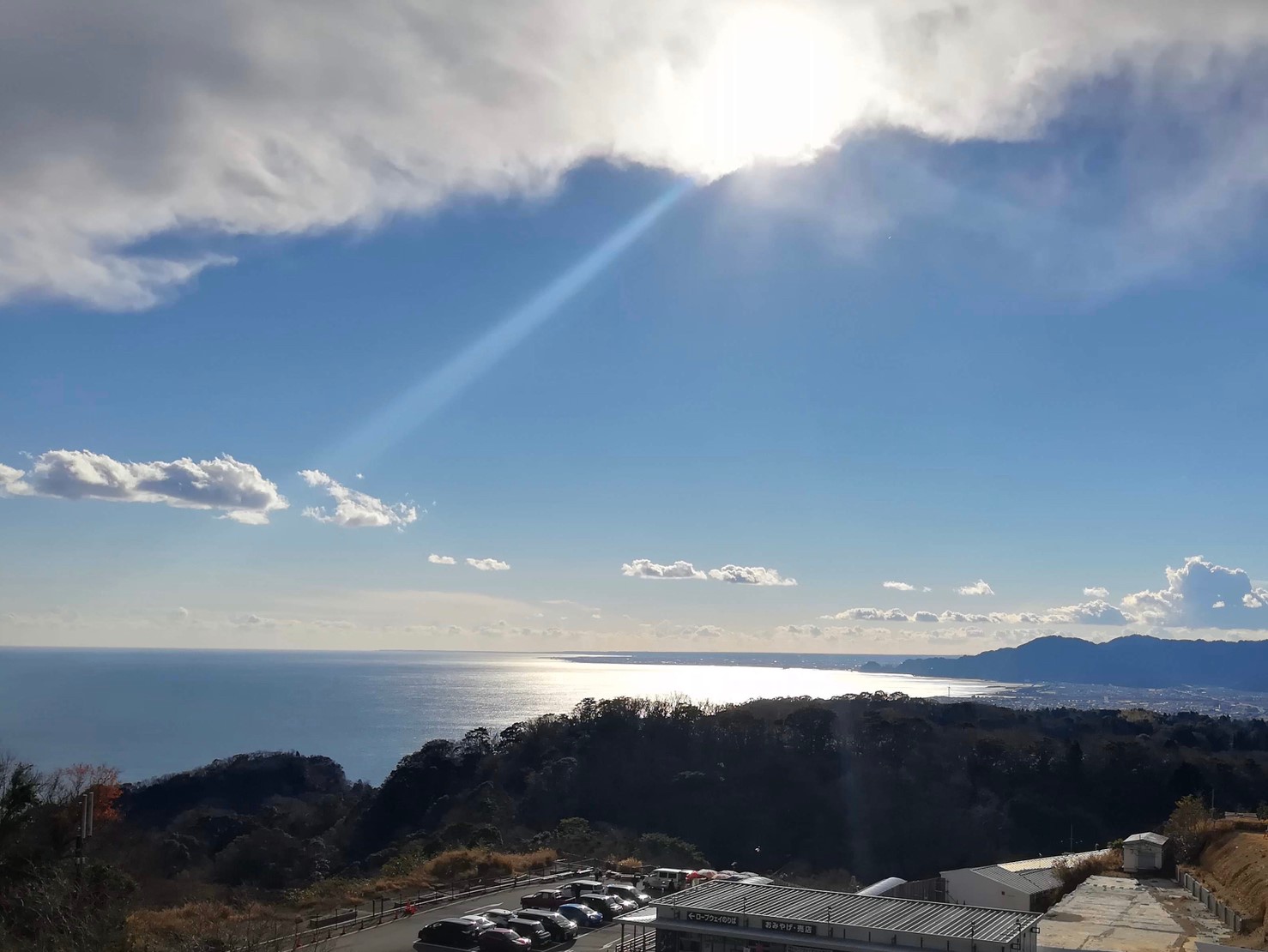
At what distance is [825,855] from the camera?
59281mm

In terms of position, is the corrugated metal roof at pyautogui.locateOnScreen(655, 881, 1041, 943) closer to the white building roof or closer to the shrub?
the white building roof

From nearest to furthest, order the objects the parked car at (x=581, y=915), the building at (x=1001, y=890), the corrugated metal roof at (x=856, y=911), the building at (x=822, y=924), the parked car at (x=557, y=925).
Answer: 1. the building at (x=822, y=924)
2. the corrugated metal roof at (x=856, y=911)
3. the parked car at (x=557, y=925)
4. the parked car at (x=581, y=915)
5. the building at (x=1001, y=890)

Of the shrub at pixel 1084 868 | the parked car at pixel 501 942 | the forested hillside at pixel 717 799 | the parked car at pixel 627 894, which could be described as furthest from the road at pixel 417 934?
the shrub at pixel 1084 868

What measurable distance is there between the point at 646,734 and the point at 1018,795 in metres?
29.2

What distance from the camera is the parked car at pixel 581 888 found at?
26812mm

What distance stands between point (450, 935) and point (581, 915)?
4.53m

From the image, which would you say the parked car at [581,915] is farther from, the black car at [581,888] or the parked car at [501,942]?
the parked car at [501,942]

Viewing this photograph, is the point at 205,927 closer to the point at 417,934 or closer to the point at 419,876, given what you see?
the point at 417,934

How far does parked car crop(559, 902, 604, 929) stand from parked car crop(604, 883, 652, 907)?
2.11m

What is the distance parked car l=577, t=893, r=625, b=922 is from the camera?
82.8 ft

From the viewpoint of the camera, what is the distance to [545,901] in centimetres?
2623

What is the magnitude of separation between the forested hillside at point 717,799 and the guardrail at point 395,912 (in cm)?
1005

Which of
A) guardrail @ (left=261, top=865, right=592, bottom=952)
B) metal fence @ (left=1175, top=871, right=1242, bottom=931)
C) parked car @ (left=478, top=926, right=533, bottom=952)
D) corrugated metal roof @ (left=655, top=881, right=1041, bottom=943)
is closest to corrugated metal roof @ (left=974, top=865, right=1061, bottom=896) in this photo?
metal fence @ (left=1175, top=871, right=1242, bottom=931)

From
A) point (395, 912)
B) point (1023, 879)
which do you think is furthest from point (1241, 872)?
point (395, 912)
